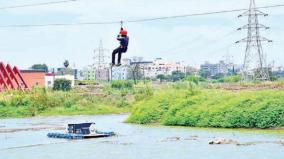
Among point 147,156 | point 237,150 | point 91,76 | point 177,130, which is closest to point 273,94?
point 177,130

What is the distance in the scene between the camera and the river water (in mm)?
25469

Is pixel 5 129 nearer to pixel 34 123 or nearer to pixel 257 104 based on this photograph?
pixel 34 123

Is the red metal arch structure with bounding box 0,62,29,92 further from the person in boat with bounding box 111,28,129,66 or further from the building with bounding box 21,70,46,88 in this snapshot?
the person in boat with bounding box 111,28,129,66

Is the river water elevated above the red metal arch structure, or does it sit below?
below

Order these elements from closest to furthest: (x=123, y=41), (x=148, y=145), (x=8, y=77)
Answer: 1. (x=123, y=41)
2. (x=148, y=145)
3. (x=8, y=77)

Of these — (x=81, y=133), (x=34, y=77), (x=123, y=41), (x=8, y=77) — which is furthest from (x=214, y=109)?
(x=34, y=77)

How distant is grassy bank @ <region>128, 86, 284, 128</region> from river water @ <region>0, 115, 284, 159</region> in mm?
1156

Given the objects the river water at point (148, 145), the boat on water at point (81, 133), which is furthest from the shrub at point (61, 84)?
the boat on water at point (81, 133)

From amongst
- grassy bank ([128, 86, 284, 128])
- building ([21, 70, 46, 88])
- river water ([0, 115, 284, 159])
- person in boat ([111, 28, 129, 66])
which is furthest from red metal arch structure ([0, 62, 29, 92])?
person in boat ([111, 28, 129, 66])

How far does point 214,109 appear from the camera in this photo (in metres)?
37.0

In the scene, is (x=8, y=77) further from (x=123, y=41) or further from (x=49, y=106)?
(x=123, y=41)

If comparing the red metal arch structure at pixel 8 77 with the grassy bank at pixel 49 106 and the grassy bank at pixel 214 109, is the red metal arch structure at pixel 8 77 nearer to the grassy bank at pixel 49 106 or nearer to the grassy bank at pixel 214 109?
the grassy bank at pixel 49 106

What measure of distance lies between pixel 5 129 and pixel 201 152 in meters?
18.9

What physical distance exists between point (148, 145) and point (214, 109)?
8.83 m
